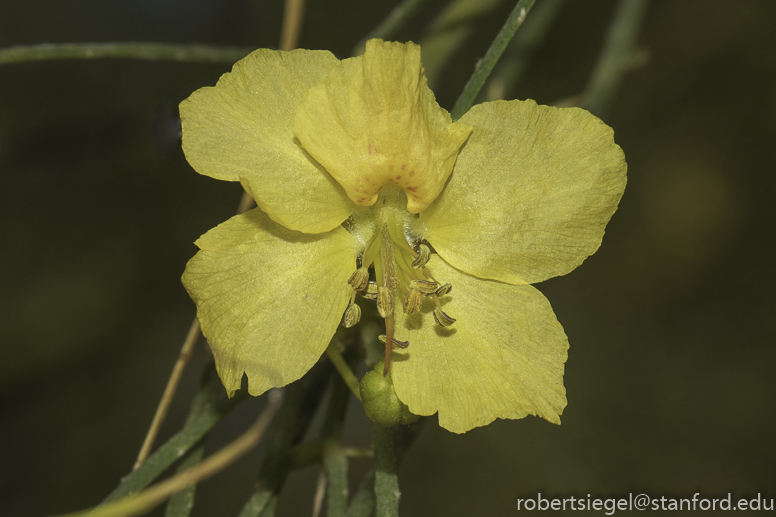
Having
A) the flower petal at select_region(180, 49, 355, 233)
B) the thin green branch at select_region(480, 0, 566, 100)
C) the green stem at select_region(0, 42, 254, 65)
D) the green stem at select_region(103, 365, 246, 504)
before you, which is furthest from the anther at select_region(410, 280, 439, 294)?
the thin green branch at select_region(480, 0, 566, 100)

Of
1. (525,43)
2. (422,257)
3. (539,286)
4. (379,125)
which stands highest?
(525,43)

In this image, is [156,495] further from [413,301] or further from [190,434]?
[413,301]

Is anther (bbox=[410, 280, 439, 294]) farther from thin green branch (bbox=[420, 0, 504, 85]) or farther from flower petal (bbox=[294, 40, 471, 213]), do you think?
thin green branch (bbox=[420, 0, 504, 85])

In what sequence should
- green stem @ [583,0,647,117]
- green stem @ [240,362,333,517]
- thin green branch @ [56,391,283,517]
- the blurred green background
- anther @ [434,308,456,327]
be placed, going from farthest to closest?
1. the blurred green background
2. green stem @ [583,0,647,117]
3. green stem @ [240,362,333,517]
4. anther @ [434,308,456,327]
5. thin green branch @ [56,391,283,517]

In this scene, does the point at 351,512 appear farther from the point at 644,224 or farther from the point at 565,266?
the point at 644,224

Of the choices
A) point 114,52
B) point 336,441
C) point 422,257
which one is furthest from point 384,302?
point 114,52

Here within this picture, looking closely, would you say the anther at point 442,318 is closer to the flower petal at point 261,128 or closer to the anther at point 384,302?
the anther at point 384,302

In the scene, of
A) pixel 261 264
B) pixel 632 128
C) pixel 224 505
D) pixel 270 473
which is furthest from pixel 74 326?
pixel 632 128

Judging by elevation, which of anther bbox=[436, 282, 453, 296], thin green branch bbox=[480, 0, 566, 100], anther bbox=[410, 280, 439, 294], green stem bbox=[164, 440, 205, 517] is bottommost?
green stem bbox=[164, 440, 205, 517]
